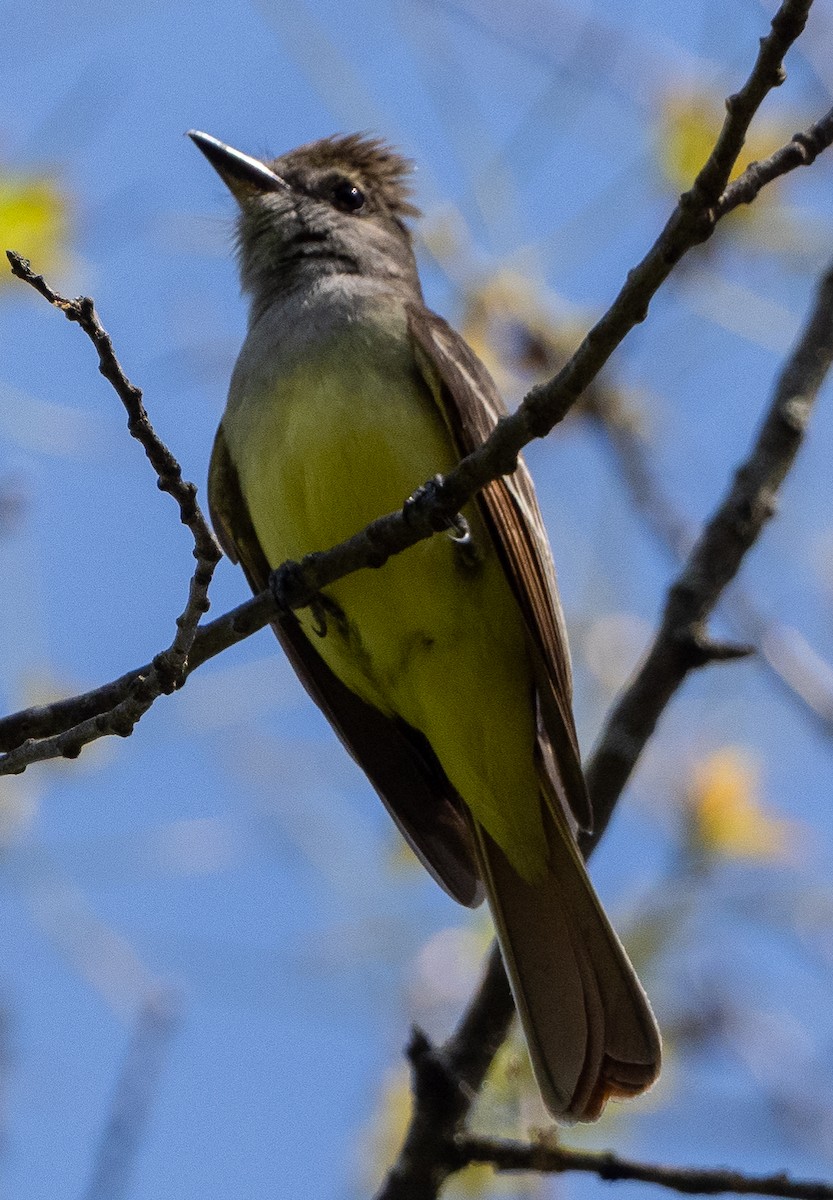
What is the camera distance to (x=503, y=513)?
16.6ft

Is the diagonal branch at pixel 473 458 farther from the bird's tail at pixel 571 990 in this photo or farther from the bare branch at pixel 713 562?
the bird's tail at pixel 571 990

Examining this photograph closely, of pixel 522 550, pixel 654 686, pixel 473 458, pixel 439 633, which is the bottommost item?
pixel 654 686

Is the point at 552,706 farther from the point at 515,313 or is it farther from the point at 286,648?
the point at 515,313

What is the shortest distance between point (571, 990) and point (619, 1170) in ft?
3.14

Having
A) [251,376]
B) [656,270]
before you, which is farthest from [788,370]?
[656,270]

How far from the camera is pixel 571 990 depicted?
5.00 metres

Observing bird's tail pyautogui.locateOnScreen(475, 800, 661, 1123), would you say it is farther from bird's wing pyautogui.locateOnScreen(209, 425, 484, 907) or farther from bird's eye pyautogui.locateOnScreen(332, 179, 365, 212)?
bird's eye pyautogui.locateOnScreen(332, 179, 365, 212)

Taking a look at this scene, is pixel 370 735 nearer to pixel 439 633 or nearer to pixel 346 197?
pixel 439 633

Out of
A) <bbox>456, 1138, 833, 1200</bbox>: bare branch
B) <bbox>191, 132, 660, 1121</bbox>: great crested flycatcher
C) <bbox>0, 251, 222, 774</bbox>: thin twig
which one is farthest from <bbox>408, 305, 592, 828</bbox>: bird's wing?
<bbox>0, 251, 222, 774</bbox>: thin twig

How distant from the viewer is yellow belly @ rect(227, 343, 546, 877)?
16.3 feet

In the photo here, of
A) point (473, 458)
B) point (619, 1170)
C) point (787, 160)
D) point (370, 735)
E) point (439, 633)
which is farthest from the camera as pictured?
point (370, 735)

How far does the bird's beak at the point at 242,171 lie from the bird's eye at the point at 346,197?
226 millimetres

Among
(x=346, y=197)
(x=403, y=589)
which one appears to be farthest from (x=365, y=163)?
(x=403, y=589)

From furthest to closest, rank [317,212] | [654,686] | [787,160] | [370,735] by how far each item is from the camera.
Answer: [317,212] < [370,735] < [654,686] < [787,160]
